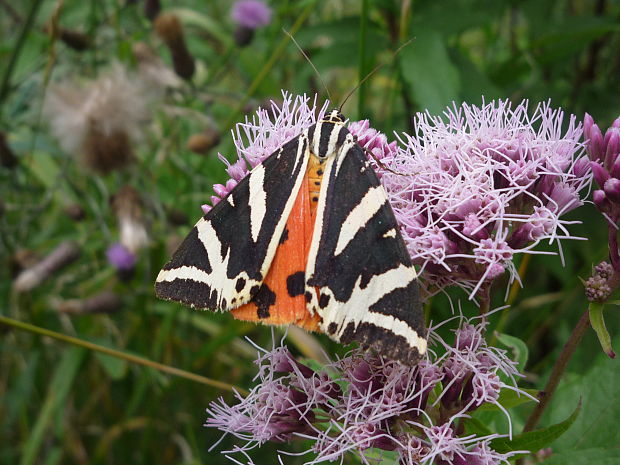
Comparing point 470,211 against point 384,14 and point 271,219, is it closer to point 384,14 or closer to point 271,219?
point 271,219

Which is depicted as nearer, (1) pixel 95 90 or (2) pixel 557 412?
(2) pixel 557 412

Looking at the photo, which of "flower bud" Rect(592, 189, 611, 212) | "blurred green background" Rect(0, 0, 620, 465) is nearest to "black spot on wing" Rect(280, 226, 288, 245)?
"flower bud" Rect(592, 189, 611, 212)

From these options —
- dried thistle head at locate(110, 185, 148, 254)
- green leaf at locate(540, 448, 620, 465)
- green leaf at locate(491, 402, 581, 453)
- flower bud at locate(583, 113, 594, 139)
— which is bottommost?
green leaf at locate(540, 448, 620, 465)

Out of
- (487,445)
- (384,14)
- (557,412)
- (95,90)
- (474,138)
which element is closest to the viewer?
(487,445)

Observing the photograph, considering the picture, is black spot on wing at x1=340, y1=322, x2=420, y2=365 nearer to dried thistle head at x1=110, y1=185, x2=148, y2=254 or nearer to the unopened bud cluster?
the unopened bud cluster

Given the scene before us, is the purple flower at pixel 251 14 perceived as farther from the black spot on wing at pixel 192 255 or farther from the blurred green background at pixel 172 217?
the black spot on wing at pixel 192 255

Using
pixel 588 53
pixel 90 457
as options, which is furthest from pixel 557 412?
pixel 90 457

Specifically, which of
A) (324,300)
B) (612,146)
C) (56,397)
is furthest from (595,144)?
(56,397)
